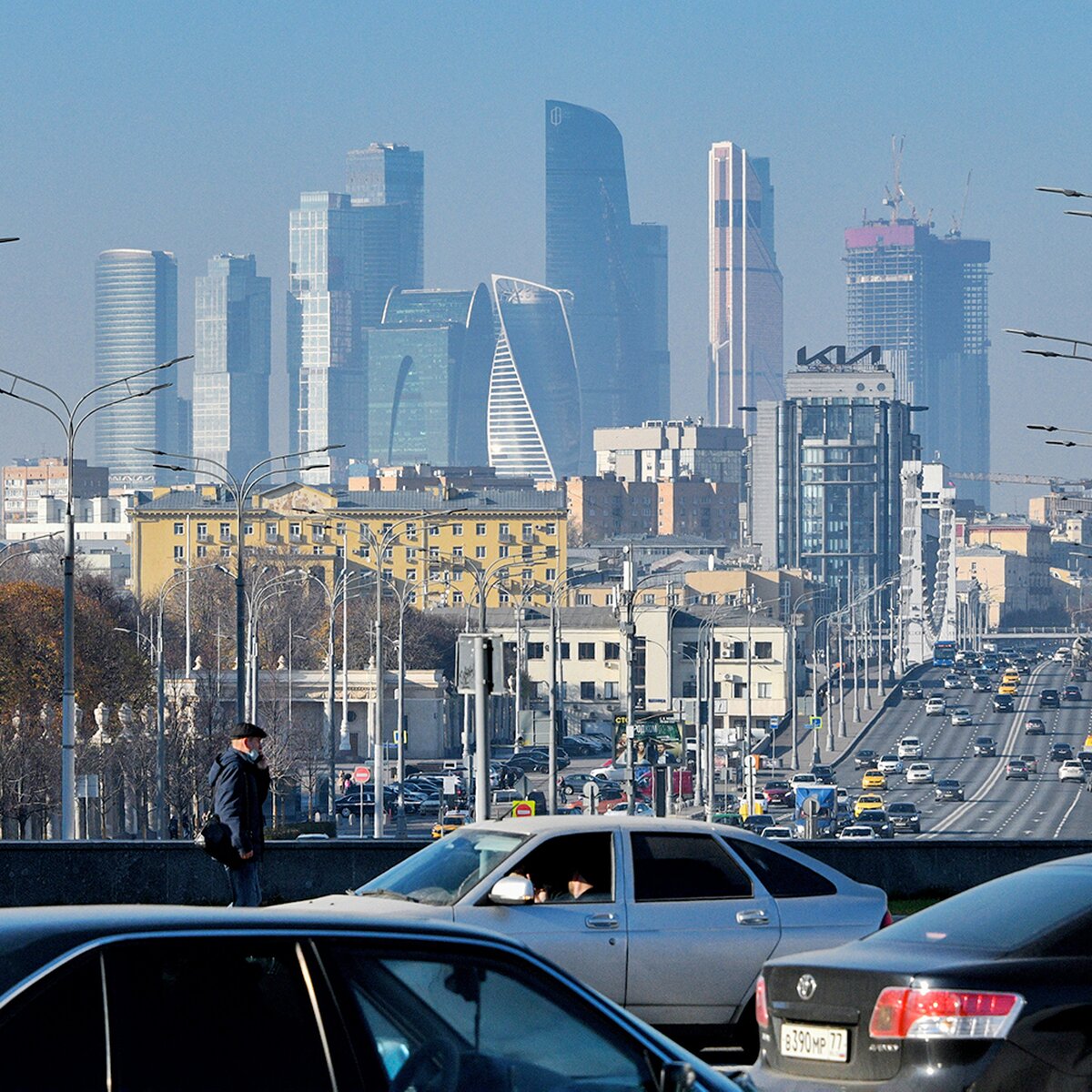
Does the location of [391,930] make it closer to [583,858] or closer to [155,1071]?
[155,1071]

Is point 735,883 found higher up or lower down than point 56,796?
higher up

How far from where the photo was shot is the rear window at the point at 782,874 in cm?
1280

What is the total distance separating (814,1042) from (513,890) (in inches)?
111

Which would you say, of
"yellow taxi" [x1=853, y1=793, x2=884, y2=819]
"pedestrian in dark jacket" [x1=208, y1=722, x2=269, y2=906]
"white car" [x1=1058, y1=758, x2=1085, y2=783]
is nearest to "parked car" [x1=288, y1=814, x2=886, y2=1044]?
"pedestrian in dark jacket" [x1=208, y1=722, x2=269, y2=906]

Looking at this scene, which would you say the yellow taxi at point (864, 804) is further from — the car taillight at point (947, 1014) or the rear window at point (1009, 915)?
the car taillight at point (947, 1014)

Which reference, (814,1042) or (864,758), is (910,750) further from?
(814,1042)

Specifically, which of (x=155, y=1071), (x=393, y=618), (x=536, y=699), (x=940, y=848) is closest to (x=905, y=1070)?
(x=155, y=1071)

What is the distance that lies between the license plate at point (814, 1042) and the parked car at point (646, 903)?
275 centimetres

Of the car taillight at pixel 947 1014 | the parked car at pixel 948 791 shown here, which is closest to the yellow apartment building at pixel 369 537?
the parked car at pixel 948 791

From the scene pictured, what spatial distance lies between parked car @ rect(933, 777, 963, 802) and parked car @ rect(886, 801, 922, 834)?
1377 cm

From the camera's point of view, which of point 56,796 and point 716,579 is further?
point 716,579

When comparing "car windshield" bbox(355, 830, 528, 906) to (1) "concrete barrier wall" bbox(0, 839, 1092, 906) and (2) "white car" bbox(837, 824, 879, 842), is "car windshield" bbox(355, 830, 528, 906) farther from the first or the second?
(2) "white car" bbox(837, 824, 879, 842)

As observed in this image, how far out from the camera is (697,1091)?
21.2 feet

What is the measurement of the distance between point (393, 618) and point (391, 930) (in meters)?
117
